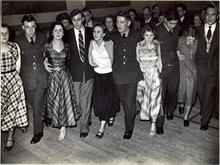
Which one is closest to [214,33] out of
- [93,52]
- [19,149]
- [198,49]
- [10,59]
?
[198,49]

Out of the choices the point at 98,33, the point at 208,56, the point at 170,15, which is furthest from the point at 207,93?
the point at 98,33

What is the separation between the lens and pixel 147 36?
3986 millimetres

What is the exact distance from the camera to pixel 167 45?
4270 millimetres

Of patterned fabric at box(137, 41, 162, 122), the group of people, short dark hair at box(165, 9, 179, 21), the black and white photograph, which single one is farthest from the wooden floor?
short dark hair at box(165, 9, 179, 21)

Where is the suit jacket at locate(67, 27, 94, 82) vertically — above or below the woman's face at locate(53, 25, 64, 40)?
below

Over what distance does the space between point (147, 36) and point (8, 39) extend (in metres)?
1.79

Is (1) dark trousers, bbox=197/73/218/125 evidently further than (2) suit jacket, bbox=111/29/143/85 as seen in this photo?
Yes

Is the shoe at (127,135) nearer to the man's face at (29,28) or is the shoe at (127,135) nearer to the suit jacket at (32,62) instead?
the suit jacket at (32,62)

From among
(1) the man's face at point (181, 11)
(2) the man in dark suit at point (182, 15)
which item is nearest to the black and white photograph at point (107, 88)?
(2) the man in dark suit at point (182, 15)

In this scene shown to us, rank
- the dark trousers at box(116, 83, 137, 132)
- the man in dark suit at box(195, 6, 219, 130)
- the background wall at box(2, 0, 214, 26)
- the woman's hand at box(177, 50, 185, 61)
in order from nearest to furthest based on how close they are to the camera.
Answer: the man in dark suit at box(195, 6, 219, 130) < the dark trousers at box(116, 83, 137, 132) < the woman's hand at box(177, 50, 185, 61) < the background wall at box(2, 0, 214, 26)

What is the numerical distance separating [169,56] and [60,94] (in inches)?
63.7

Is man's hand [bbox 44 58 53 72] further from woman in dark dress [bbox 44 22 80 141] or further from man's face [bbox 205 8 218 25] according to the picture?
man's face [bbox 205 8 218 25]

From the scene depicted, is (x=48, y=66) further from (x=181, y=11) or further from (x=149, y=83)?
(x=181, y=11)

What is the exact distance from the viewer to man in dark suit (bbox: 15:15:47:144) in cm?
395
